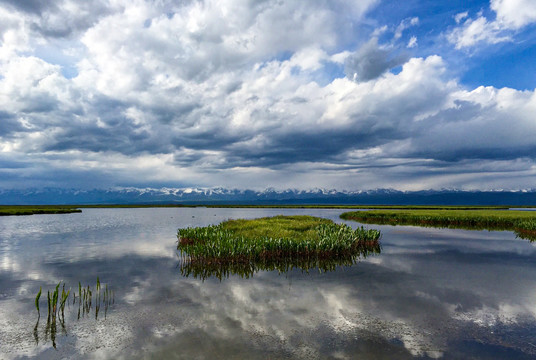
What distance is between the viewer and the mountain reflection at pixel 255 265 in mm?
22969

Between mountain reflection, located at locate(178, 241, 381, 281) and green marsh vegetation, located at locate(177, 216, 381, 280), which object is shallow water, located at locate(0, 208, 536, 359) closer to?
mountain reflection, located at locate(178, 241, 381, 281)

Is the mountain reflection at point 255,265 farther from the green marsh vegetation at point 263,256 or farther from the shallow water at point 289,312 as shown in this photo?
the shallow water at point 289,312

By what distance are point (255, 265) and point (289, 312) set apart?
11126 millimetres

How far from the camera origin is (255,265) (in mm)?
25703

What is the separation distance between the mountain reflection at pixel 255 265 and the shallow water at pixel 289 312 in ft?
3.07

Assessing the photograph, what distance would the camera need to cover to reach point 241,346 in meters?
11.1

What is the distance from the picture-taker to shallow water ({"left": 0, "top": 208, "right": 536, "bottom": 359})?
1105 cm

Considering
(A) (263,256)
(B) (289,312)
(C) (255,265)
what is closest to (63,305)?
(B) (289,312)

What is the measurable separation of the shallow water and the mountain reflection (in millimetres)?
936

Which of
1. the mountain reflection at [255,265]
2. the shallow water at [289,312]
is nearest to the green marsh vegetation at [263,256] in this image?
the mountain reflection at [255,265]

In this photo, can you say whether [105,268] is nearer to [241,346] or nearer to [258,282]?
[258,282]

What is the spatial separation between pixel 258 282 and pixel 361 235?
20.7 m

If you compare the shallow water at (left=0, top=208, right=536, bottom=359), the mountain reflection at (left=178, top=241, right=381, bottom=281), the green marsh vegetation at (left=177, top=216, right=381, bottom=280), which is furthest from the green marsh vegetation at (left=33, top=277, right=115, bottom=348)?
the green marsh vegetation at (left=177, top=216, right=381, bottom=280)

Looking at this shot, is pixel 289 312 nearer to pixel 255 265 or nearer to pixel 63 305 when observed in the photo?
pixel 63 305
